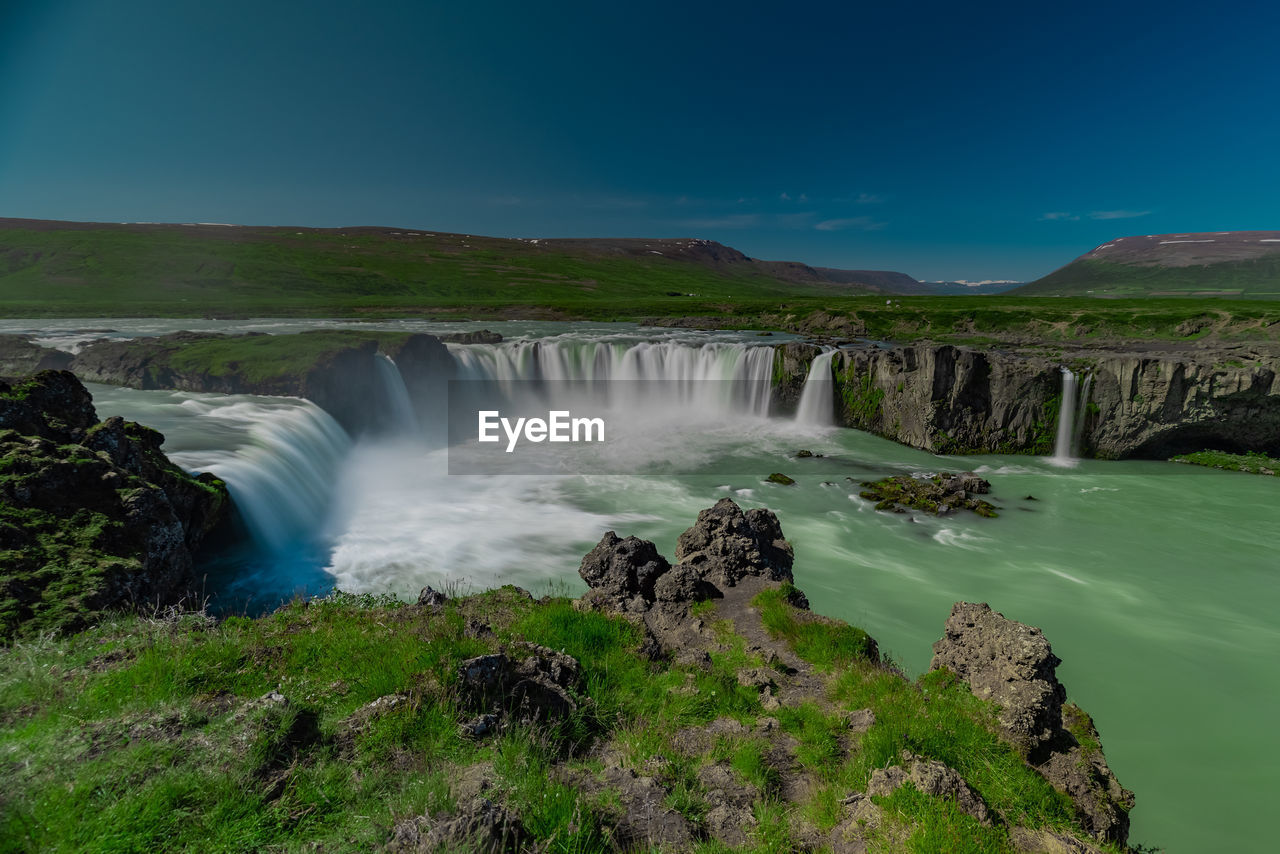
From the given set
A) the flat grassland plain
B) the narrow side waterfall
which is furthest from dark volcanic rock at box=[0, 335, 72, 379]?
the narrow side waterfall

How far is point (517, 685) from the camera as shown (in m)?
5.45

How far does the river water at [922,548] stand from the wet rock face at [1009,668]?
481 centimetres

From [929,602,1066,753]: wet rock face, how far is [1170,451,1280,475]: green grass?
113 feet

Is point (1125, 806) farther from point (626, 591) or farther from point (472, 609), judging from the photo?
point (472, 609)

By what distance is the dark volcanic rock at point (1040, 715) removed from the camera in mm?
5504

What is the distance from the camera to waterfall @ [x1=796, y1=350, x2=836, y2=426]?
3869 cm

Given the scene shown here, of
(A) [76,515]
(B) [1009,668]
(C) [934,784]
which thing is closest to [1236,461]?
(B) [1009,668]

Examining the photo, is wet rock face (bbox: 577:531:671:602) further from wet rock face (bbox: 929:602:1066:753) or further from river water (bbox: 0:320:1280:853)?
wet rock face (bbox: 929:602:1066:753)

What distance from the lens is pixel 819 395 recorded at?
39.0 meters

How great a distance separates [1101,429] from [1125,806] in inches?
1328

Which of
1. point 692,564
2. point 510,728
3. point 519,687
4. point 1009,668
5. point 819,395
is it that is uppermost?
point 819,395

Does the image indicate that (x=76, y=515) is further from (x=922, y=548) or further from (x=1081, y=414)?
(x=1081, y=414)

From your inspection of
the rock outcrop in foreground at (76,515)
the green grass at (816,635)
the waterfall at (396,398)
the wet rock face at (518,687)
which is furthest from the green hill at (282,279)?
the wet rock face at (518,687)

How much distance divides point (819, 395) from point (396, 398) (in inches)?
1171
